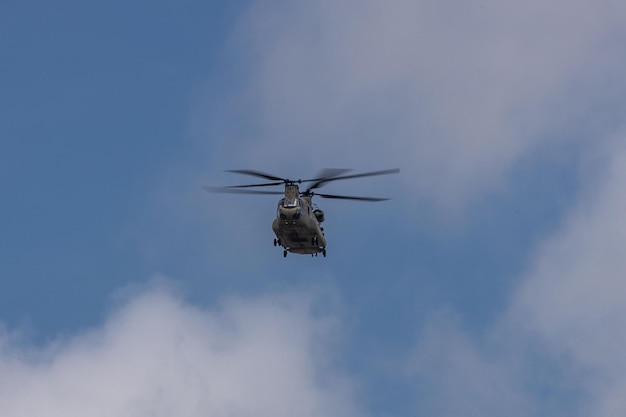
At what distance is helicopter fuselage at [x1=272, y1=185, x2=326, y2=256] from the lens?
12888 cm

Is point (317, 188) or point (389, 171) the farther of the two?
point (317, 188)

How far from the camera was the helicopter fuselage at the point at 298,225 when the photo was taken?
5074 inches

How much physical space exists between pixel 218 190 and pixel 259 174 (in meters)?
4.69

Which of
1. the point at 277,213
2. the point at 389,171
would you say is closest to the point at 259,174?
the point at 277,213

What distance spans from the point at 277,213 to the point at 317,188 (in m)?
8.49

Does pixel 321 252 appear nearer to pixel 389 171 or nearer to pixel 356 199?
pixel 356 199

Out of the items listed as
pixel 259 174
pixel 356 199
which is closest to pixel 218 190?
pixel 259 174

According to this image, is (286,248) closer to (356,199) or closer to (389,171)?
(356,199)

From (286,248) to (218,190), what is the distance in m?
9.19

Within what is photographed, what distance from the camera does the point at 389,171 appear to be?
123188 millimetres

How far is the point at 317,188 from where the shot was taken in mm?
136750

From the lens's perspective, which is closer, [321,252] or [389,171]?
[389,171]

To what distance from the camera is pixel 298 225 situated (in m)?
130

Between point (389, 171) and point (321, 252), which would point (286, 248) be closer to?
point (321, 252)
